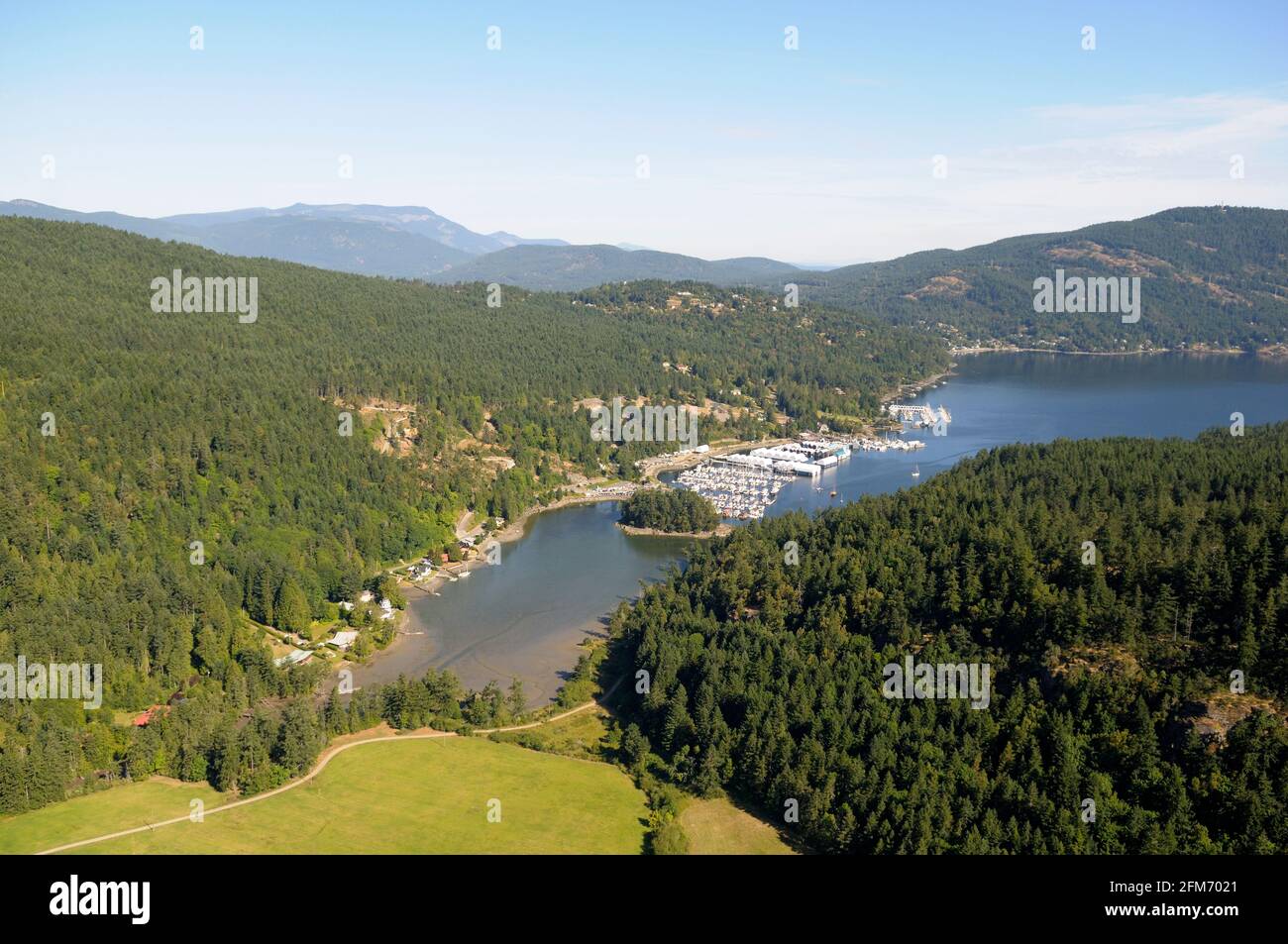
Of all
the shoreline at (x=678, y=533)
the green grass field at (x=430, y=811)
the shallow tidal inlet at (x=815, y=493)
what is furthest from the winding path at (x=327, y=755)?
the shoreline at (x=678, y=533)

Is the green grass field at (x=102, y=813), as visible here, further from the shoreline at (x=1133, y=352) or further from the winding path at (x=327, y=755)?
the shoreline at (x=1133, y=352)

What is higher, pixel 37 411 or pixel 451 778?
pixel 37 411

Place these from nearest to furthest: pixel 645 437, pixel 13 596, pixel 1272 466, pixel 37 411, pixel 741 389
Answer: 1. pixel 13 596
2. pixel 1272 466
3. pixel 37 411
4. pixel 645 437
5. pixel 741 389

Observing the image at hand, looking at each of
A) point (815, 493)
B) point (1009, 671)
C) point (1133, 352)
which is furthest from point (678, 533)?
point (1133, 352)

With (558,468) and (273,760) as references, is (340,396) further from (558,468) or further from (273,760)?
(273,760)

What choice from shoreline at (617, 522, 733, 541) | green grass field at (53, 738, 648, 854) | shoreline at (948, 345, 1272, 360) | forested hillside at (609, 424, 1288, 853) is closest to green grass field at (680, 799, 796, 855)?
forested hillside at (609, 424, 1288, 853)

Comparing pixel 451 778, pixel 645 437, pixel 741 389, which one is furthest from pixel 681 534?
pixel 741 389
